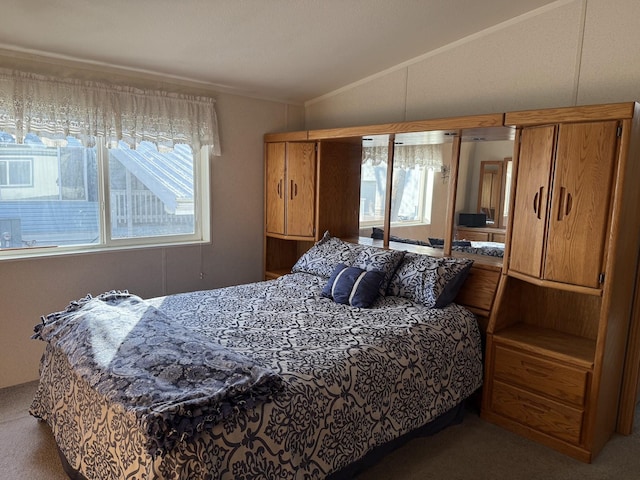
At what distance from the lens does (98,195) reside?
3.37m

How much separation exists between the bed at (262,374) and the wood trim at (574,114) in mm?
917

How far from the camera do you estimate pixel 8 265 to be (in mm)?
2992

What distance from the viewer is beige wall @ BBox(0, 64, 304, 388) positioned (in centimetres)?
306

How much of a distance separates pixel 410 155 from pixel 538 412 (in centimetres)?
198

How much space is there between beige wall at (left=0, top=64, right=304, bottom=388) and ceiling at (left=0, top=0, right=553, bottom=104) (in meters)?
0.62

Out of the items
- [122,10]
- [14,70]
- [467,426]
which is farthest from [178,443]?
[14,70]

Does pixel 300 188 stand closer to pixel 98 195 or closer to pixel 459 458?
pixel 98 195

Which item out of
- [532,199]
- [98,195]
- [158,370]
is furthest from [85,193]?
[532,199]

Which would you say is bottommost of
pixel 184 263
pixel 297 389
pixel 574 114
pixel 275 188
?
pixel 297 389

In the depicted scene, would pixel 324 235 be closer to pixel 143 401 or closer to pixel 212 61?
pixel 212 61

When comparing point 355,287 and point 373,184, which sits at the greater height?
point 373,184

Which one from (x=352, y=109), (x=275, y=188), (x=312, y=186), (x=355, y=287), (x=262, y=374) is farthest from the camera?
(x=275, y=188)

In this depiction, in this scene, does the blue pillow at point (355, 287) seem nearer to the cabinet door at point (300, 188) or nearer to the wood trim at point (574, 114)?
the cabinet door at point (300, 188)

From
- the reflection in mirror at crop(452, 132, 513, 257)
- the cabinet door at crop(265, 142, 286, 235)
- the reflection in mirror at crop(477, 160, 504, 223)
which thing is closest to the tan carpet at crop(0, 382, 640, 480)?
the reflection in mirror at crop(452, 132, 513, 257)
